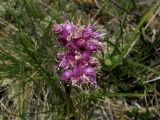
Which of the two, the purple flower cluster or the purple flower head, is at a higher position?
the purple flower cluster

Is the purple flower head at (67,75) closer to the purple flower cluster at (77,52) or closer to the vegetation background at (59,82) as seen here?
the purple flower cluster at (77,52)

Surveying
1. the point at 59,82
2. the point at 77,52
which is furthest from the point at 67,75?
the point at 59,82

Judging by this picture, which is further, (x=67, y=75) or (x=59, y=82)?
(x=59, y=82)

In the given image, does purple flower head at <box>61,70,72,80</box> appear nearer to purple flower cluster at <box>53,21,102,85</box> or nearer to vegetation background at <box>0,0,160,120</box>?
purple flower cluster at <box>53,21,102,85</box>

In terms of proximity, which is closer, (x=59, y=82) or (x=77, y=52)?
(x=77, y=52)

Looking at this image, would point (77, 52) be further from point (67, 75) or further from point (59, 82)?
point (59, 82)

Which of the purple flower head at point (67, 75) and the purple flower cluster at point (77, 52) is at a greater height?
the purple flower cluster at point (77, 52)

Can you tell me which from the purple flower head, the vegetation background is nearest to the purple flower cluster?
the purple flower head

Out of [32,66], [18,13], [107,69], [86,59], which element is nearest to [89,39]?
[86,59]

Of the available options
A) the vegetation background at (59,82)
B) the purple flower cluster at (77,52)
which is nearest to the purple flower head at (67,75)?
the purple flower cluster at (77,52)
